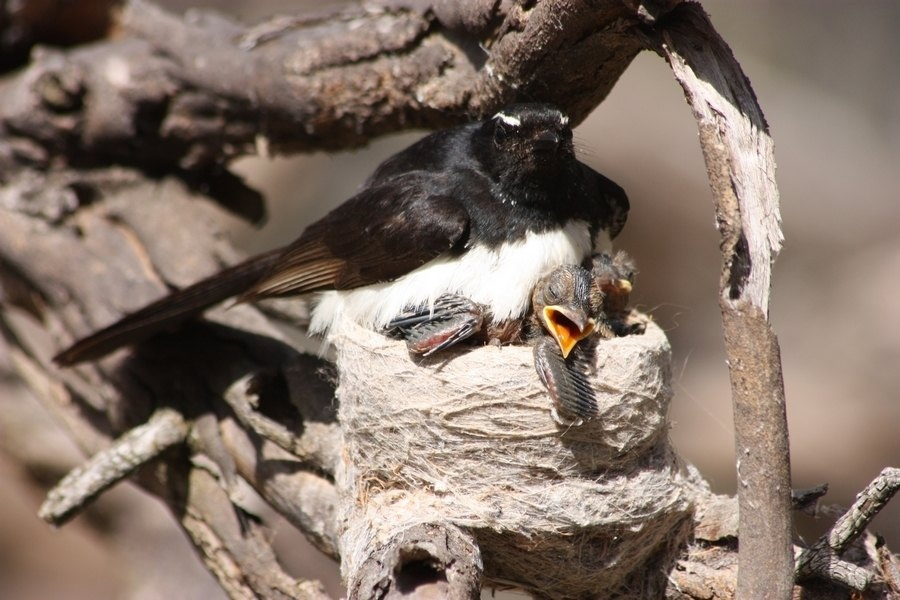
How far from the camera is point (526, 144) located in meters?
3.17

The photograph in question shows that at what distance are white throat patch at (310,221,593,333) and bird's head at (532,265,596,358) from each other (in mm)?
76

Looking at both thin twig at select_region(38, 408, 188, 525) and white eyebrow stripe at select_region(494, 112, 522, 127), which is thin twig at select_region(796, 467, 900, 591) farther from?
thin twig at select_region(38, 408, 188, 525)

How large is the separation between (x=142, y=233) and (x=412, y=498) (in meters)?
2.16

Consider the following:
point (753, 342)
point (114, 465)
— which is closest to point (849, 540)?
point (753, 342)

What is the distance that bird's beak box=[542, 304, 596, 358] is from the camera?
2.96 metres

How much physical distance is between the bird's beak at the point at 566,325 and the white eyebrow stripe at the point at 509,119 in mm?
608

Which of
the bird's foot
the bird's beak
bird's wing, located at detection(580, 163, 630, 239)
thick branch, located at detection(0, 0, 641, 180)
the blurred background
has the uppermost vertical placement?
the blurred background

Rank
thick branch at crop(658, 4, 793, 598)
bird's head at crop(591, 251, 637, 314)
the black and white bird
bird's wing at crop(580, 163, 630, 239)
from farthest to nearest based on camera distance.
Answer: bird's wing at crop(580, 163, 630, 239)
bird's head at crop(591, 251, 637, 314)
the black and white bird
thick branch at crop(658, 4, 793, 598)

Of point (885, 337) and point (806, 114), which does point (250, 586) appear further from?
point (806, 114)

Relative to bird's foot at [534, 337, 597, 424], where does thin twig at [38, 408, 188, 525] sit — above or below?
below

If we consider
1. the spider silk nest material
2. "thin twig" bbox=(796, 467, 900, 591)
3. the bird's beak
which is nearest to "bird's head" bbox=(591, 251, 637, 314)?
the bird's beak

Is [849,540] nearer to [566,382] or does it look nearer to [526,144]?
[566,382]

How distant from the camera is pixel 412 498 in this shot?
2881mm

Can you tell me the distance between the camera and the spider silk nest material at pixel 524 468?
275cm
